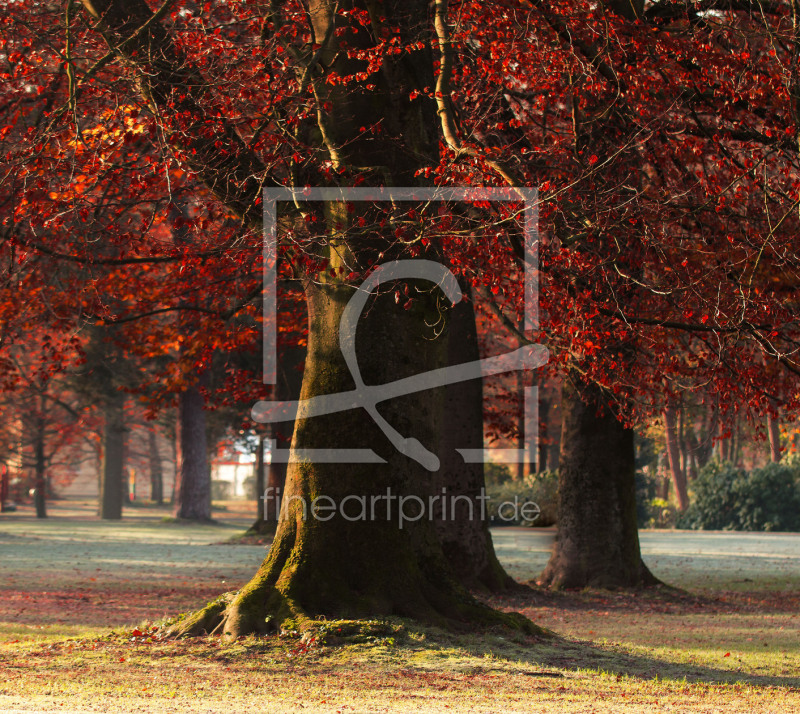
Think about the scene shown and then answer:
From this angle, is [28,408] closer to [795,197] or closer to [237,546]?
[237,546]

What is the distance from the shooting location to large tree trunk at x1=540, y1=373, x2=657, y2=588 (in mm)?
16297

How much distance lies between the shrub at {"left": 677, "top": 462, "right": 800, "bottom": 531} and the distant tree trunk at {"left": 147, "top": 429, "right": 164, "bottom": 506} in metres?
31.6

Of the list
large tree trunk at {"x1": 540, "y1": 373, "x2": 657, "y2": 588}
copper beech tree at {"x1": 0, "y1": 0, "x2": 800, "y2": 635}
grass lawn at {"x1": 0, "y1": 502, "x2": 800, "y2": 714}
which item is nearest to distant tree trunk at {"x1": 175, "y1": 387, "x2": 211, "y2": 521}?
grass lawn at {"x1": 0, "y1": 502, "x2": 800, "y2": 714}

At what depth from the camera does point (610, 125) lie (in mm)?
13094

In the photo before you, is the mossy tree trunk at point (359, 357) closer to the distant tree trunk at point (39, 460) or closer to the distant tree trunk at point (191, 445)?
the distant tree trunk at point (191, 445)

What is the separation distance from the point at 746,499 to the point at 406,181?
30.6m

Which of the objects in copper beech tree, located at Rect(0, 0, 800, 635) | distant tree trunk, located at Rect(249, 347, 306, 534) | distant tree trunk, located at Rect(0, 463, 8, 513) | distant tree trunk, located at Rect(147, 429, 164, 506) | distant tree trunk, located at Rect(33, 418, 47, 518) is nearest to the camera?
copper beech tree, located at Rect(0, 0, 800, 635)

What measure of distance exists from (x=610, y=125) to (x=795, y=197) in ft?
9.24

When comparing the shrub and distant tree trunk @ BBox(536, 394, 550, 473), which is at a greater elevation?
distant tree trunk @ BBox(536, 394, 550, 473)

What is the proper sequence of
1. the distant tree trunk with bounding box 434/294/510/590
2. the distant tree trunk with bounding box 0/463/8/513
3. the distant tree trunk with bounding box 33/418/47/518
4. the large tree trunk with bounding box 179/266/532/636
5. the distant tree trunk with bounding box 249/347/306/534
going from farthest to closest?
the distant tree trunk with bounding box 0/463/8/513
the distant tree trunk with bounding box 33/418/47/518
the distant tree trunk with bounding box 249/347/306/534
the distant tree trunk with bounding box 434/294/510/590
the large tree trunk with bounding box 179/266/532/636

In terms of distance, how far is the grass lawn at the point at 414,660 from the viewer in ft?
23.9

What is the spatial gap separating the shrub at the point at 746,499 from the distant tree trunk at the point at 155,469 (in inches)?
1242

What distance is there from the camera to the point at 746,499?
3722cm

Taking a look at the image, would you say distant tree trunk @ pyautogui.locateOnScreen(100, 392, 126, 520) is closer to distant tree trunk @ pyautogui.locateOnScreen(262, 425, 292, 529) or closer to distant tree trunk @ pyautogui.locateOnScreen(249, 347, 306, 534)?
distant tree trunk @ pyautogui.locateOnScreen(262, 425, 292, 529)
